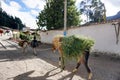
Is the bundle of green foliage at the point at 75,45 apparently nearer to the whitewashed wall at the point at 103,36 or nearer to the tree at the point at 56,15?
the whitewashed wall at the point at 103,36

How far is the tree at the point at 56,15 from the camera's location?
3080 cm

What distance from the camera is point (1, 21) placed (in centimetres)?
8994

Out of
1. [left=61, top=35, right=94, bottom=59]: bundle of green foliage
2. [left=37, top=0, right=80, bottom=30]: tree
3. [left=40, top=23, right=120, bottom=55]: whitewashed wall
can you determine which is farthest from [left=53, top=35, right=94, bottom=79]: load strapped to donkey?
[left=37, top=0, right=80, bottom=30]: tree

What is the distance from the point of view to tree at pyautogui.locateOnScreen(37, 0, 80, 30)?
30.8 metres

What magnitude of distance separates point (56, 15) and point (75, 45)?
72.8 ft

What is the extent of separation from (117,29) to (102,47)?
2.29 metres

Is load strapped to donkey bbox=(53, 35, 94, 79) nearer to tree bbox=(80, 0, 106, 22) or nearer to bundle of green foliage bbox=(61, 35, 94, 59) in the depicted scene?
bundle of green foliage bbox=(61, 35, 94, 59)

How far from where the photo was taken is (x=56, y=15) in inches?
1211

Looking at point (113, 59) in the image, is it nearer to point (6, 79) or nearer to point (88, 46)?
point (88, 46)

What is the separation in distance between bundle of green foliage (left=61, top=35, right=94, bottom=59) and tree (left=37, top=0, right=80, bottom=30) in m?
21.4

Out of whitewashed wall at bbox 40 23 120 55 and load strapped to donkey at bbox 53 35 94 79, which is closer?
load strapped to donkey at bbox 53 35 94 79

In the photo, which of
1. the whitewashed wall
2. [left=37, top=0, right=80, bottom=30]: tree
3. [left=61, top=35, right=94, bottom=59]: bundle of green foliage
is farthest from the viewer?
[left=37, top=0, right=80, bottom=30]: tree

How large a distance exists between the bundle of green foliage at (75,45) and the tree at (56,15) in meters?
21.4

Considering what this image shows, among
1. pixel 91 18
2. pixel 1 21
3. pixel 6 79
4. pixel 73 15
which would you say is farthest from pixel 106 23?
pixel 1 21
